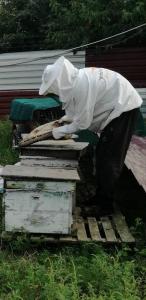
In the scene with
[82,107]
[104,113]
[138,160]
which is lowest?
[138,160]

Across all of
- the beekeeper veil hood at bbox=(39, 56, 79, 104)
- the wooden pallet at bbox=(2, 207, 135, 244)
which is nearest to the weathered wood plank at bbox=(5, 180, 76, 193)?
the wooden pallet at bbox=(2, 207, 135, 244)

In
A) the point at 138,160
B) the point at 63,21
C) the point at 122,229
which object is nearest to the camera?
the point at 122,229

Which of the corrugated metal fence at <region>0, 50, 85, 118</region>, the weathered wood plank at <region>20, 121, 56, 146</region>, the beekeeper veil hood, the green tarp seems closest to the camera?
the beekeeper veil hood

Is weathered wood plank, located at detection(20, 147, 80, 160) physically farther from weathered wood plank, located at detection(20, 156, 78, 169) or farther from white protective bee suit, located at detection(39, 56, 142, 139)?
white protective bee suit, located at detection(39, 56, 142, 139)

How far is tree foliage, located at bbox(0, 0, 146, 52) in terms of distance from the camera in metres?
13.1

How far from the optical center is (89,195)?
6254 millimetres

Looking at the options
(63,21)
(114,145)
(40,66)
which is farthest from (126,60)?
(114,145)

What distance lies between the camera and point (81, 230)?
4.98m

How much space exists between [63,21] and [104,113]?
31.0 feet

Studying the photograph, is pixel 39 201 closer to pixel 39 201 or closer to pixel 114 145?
pixel 39 201

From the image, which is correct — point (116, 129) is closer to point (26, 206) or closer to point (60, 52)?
point (26, 206)

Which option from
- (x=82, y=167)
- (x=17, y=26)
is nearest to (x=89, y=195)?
(x=82, y=167)

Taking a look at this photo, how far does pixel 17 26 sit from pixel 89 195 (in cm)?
1170

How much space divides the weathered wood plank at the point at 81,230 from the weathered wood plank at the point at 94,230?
7 cm
